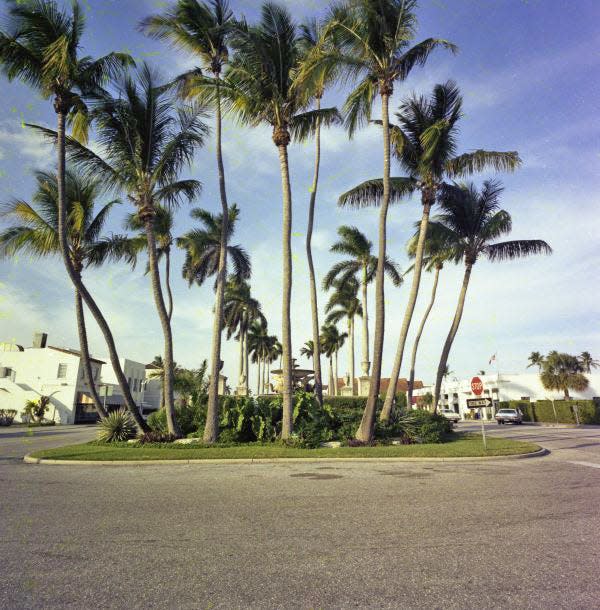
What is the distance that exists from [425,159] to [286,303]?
9.24 m

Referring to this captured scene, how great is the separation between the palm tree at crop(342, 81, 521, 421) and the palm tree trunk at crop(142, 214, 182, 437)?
8.91 meters

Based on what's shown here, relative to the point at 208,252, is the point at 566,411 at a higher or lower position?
lower

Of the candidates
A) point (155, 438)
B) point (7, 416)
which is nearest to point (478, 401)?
point (155, 438)

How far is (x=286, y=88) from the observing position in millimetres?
16344

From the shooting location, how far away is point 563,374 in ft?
190

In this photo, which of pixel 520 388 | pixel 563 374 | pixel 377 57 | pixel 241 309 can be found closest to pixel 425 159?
pixel 377 57

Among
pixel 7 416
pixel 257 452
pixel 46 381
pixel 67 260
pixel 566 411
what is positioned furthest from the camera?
pixel 46 381

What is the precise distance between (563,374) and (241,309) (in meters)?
44.5

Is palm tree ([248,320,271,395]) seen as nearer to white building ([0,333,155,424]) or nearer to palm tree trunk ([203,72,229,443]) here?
white building ([0,333,155,424])

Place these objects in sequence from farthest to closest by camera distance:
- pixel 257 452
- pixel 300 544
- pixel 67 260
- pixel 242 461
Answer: pixel 67 260, pixel 257 452, pixel 242 461, pixel 300 544

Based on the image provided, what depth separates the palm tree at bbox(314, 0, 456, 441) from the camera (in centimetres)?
1586

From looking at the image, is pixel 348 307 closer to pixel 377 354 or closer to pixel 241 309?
pixel 241 309

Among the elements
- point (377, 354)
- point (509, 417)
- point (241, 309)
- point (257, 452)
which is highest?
point (241, 309)

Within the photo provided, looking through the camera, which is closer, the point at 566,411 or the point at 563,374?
the point at 566,411
